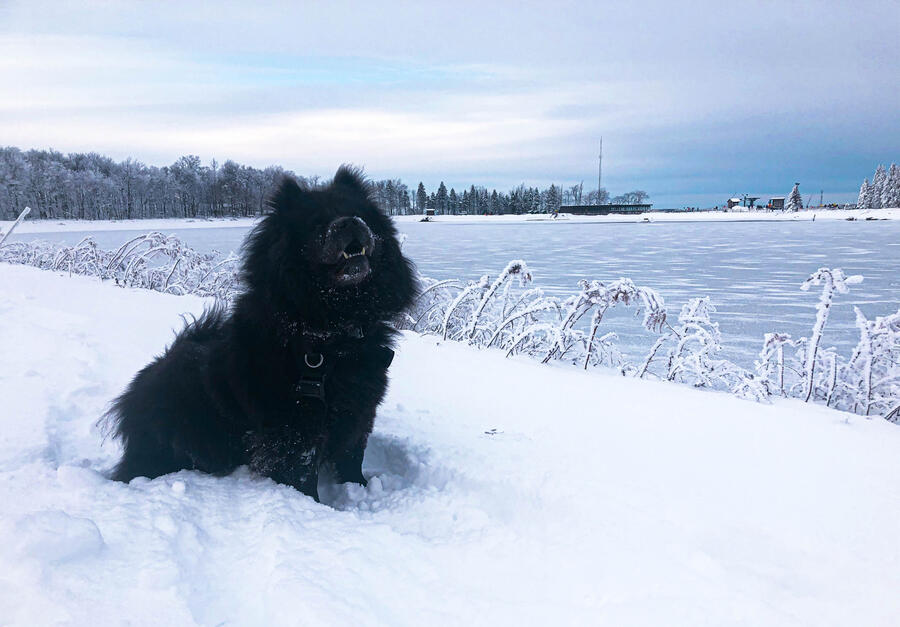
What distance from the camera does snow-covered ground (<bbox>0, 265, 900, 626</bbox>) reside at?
4.66 feet

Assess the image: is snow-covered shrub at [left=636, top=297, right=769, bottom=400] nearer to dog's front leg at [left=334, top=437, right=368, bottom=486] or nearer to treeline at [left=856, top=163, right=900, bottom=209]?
dog's front leg at [left=334, top=437, right=368, bottom=486]

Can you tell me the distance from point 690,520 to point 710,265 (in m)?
14.7

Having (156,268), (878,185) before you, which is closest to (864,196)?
(878,185)

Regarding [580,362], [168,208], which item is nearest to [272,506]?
[580,362]

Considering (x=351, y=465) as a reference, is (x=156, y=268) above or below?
above

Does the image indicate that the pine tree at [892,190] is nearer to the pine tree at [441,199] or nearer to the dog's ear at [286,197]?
the pine tree at [441,199]

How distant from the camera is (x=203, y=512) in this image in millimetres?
1957

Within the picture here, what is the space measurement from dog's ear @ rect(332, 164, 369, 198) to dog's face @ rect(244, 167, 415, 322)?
20cm

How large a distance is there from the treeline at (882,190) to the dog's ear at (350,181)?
10281 centimetres

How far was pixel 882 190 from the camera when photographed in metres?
80.4

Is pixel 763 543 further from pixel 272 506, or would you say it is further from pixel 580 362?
pixel 580 362

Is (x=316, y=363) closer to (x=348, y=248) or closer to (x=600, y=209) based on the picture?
(x=348, y=248)

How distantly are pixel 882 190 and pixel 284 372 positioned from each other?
358 ft

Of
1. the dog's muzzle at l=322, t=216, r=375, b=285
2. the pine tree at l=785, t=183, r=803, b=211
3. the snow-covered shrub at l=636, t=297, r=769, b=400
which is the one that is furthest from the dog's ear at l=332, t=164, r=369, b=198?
the pine tree at l=785, t=183, r=803, b=211
